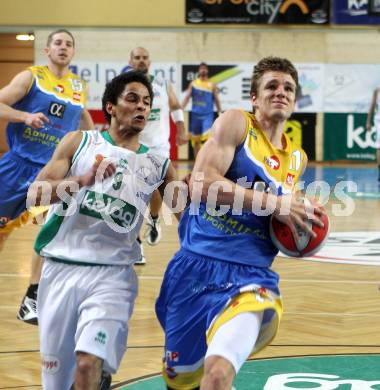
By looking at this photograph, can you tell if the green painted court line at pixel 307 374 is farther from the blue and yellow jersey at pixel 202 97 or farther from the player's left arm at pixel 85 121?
the blue and yellow jersey at pixel 202 97

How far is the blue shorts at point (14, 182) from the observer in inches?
250

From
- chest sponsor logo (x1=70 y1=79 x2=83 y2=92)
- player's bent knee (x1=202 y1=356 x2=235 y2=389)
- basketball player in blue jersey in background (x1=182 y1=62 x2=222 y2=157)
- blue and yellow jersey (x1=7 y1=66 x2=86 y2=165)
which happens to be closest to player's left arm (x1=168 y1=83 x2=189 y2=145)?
chest sponsor logo (x1=70 y1=79 x2=83 y2=92)

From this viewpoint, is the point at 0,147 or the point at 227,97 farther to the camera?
the point at 0,147

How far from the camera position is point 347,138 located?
72.0 feet

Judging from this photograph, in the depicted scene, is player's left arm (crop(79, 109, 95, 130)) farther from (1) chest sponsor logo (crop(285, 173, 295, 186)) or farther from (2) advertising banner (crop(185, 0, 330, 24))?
(2) advertising banner (crop(185, 0, 330, 24))

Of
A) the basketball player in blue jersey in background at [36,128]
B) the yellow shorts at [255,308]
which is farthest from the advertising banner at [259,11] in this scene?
the yellow shorts at [255,308]

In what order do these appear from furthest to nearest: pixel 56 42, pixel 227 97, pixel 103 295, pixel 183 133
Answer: pixel 227 97, pixel 183 133, pixel 56 42, pixel 103 295

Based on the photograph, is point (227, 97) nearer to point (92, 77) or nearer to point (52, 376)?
point (92, 77)

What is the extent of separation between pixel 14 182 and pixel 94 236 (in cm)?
263

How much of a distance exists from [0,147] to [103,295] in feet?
74.8

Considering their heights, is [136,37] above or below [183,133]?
above

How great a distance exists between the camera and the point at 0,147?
25875 mm

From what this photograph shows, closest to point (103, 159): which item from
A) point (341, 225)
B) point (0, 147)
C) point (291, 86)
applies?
point (291, 86)

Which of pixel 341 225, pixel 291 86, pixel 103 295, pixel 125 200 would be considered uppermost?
pixel 291 86
